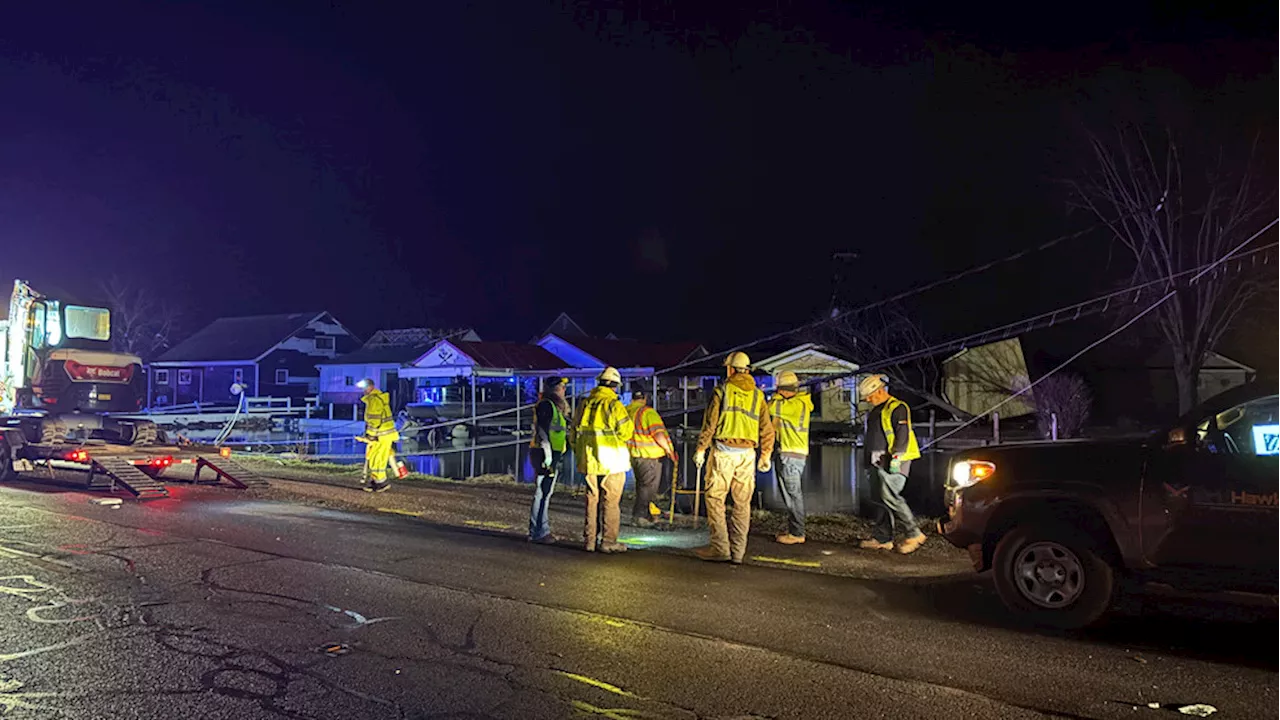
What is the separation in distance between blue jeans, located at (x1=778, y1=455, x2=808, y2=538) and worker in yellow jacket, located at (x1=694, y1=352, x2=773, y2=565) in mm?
661

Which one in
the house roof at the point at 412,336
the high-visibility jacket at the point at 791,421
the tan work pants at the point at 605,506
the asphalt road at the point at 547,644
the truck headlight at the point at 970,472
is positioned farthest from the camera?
the house roof at the point at 412,336

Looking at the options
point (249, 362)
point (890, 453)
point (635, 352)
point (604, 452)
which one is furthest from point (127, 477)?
point (249, 362)

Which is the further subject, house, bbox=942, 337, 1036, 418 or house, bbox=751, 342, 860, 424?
house, bbox=751, 342, 860, 424

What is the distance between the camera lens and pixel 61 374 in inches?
582

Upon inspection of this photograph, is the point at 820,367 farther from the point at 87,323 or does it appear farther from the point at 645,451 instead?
the point at 645,451

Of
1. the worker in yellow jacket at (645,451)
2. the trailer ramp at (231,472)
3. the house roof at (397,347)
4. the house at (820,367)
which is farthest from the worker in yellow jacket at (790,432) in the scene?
the house roof at (397,347)

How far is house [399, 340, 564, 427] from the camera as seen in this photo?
4878cm

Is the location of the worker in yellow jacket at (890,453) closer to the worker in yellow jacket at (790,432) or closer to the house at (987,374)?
the worker in yellow jacket at (790,432)

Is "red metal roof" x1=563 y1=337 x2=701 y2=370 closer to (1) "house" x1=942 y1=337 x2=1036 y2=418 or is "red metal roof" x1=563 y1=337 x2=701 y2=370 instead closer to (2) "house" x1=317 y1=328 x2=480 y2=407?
(2) "house" x1=317 y1=328 x2=480 y2=407

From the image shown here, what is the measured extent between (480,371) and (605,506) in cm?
3799

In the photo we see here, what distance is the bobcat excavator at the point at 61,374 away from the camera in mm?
14609

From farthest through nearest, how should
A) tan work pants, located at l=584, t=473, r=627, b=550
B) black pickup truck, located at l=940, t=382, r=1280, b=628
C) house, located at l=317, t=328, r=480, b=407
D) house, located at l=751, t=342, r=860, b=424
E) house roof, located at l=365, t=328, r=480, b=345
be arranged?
1. house roof, located at l=365, t=328, r=480, b=345
2. house, located at l=317, t=328, r=480, b=407
3. house, located at l=751, t=342, r=860, b=424
4. tan work pants, located at l=584, t=473, r=627, b=550
5. black pickup truck, located at l=940, t=382, r=1280, b=628

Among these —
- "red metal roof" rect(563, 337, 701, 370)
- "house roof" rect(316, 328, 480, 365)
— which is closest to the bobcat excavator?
"red metal roof" rect(563, 337, 701, 370)

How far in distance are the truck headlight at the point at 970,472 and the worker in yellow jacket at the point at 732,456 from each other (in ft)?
6.03
